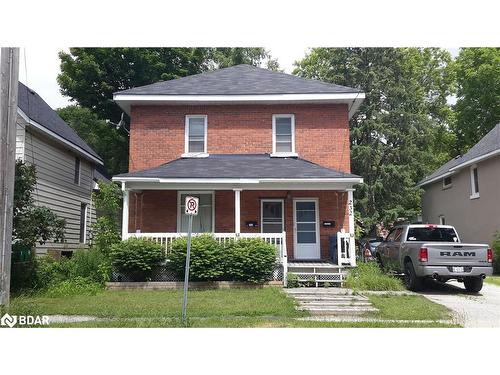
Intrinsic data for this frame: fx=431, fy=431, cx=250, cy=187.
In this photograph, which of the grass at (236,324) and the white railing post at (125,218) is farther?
the white railing post at (125,218)

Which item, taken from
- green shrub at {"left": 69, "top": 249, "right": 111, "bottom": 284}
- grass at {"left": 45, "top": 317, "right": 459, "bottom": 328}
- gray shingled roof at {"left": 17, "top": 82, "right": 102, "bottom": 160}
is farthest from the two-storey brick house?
grass at {"left": 45, "top": 317, "right": 459, "bottom": 328}

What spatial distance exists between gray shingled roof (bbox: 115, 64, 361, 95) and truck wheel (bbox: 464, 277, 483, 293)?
7.37m

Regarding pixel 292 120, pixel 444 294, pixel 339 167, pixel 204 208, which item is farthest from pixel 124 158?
pixel 444 294

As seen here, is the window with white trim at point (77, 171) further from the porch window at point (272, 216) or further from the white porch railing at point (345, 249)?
the white porch railing at point (345, 249)

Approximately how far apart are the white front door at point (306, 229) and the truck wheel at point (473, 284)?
4865 mm

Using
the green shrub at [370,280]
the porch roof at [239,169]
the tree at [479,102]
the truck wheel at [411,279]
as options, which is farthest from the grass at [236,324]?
the tree at [479,102]

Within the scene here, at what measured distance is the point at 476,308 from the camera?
31.2 feet

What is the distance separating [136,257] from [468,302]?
8578mm

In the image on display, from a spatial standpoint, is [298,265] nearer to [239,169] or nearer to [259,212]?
[259,212]

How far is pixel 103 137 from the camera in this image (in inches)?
861

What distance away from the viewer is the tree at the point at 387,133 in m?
24.8

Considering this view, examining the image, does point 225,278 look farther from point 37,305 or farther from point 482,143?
point 482,143

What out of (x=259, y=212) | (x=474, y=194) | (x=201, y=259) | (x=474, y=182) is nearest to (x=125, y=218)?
(x=201, y=259)

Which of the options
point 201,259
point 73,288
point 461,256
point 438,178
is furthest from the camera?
point 438,178
